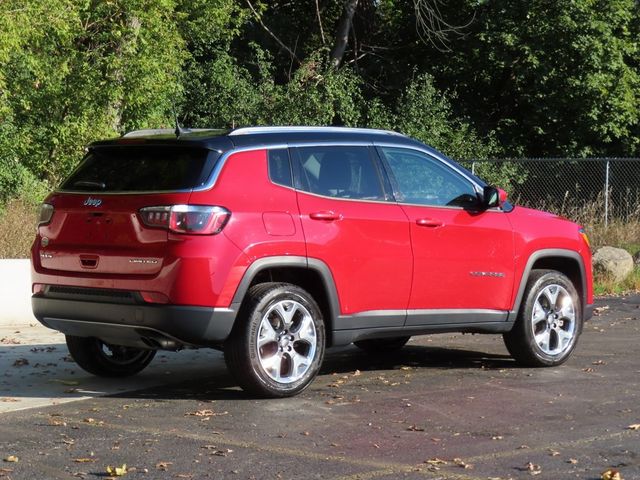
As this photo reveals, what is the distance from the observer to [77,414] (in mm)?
7820

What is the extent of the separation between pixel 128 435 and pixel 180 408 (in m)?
0.97

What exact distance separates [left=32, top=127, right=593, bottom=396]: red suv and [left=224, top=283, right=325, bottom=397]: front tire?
1 cm

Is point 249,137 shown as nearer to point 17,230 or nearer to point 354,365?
point 354,365

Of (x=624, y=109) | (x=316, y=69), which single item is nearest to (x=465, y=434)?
(x=316, y=69)

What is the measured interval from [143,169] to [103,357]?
1.79m

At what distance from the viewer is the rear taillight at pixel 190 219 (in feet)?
25.9

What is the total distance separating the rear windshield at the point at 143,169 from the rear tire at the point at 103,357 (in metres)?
1.34

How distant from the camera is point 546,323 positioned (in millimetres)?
9938

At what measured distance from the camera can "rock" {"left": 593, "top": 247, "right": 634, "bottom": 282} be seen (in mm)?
17297

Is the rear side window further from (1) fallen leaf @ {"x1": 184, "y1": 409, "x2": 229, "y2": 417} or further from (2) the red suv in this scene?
(1) fallen leaf @ {"x1": 184, "y1": 409, "x2": 229, "y2": 417}

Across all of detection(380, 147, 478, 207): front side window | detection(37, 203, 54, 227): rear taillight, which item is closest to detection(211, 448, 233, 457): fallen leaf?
detection(37, 203, 54, 227): rear taillight

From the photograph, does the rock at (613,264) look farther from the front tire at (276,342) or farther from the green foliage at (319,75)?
the front tire at (276,342)

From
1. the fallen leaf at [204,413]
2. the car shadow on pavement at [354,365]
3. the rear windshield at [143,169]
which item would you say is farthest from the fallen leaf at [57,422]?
the rear windshield at [143,169]

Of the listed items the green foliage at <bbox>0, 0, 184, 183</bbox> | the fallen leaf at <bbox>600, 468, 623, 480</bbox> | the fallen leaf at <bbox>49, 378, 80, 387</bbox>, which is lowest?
the fallen leaf at <bbox>49, 378, 80, 387</bbox>
